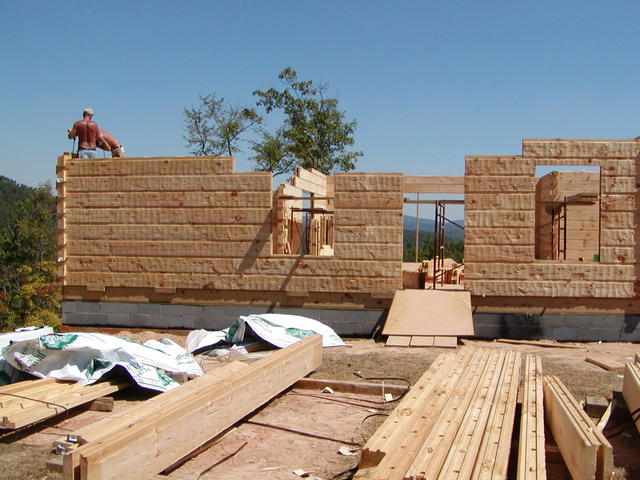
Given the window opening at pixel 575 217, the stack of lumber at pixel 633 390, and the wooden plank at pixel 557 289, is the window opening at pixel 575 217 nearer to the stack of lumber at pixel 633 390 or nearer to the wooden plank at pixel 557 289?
the wooden plank at pixel 557 289

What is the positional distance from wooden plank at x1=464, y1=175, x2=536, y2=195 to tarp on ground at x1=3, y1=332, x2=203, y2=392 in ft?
20.2

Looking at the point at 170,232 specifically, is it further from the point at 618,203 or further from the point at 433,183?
the point at 618,203

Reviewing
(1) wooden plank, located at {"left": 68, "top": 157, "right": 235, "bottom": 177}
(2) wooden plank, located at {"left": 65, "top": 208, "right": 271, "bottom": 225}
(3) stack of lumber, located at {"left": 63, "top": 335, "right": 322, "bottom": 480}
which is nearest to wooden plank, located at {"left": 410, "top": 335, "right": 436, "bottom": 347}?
(2) wooden plank, located at {"left": 65, "top": 208, "right": 271, "bottom": 225}

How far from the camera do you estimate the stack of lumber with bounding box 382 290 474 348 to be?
414 inches

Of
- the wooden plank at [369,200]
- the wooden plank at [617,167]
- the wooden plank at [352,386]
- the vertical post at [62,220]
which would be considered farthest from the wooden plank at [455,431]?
the vertical post at [62,220]

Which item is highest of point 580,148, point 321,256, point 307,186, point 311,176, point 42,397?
point 580,148

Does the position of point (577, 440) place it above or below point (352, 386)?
above

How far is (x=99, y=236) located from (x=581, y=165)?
8.34 metres

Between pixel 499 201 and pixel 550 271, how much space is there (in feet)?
4.56

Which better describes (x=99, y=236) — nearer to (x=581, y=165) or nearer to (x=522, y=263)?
(x=522, y=263)

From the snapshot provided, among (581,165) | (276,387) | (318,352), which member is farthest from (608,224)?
(276,387)

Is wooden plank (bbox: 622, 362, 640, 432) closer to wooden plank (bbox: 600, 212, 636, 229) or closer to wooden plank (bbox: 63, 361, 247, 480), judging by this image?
wooden plank (bbox: 63, 361, 247, 480)

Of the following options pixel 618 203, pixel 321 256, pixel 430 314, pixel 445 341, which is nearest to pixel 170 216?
pixel 321 256

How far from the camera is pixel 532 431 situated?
4.89 meters
